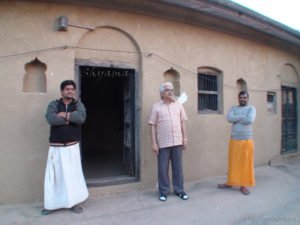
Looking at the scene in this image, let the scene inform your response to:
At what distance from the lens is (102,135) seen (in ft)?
32.6

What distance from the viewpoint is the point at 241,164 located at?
197 inches

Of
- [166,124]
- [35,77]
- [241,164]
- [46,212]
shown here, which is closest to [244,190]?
[241,164]

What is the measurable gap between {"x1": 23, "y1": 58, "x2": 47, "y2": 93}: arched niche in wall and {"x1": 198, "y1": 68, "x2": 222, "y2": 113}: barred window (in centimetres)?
321

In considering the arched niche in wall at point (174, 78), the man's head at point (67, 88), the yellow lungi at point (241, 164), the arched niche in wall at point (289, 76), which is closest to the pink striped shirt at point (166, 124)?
the arched niche in wall at point (174, 78)

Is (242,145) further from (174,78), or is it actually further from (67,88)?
(67,88)

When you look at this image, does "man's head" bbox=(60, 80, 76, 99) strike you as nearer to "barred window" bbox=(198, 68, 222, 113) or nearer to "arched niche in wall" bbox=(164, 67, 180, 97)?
"arched niche in wall" bbox=(164, 67, 180, 97)

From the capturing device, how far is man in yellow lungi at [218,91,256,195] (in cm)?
493

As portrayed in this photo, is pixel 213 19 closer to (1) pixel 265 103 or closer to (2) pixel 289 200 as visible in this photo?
(1) pixel 265 103

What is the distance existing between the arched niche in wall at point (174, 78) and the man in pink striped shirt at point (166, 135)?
1027 millimetres

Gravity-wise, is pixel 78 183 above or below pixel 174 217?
above

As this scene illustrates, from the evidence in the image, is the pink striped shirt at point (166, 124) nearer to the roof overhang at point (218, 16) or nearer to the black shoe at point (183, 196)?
the black shoe at point (183, 196)

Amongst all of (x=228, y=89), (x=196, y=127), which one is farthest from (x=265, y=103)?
(x=196, y=127)

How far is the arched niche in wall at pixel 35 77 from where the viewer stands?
4.42 metres

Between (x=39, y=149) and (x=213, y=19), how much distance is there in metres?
4.27
